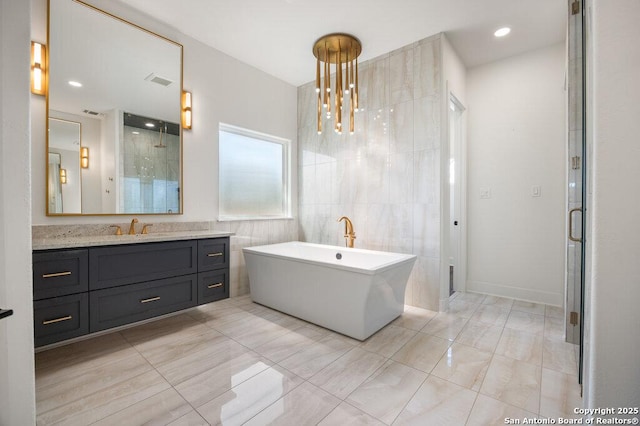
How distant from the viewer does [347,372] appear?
182 cm

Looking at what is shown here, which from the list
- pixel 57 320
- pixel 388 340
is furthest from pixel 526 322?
pixel 57 320

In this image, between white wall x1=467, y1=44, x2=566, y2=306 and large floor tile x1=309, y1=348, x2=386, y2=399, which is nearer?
large floor tile x1=309, y1=348, x2=386, y2=399

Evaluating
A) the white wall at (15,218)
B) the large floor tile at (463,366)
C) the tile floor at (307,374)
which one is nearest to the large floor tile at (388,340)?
the tile floor at (307,374)

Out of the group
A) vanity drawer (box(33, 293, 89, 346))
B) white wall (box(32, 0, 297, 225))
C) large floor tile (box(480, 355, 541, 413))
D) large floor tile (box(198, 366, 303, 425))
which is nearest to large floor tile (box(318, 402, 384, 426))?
large floor tile (box(198, 366, 303, 425))

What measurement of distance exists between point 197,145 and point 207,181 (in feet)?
1.29

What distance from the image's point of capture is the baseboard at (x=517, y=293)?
3.06m

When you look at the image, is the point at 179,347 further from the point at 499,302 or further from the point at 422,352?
the point at 499,302

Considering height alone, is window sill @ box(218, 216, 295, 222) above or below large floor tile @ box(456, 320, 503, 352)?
above

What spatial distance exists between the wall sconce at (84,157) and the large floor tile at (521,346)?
3.52m

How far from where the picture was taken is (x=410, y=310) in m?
2.95

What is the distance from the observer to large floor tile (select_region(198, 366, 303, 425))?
1.44m

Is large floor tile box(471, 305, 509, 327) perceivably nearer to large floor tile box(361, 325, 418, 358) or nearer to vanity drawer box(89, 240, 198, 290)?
large floor tile box(361, 325, 418, 358)

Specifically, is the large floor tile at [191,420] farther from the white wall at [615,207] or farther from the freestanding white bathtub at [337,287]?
the white wall at [615,207]

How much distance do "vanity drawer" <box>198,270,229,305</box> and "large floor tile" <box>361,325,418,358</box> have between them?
4.55 ft
